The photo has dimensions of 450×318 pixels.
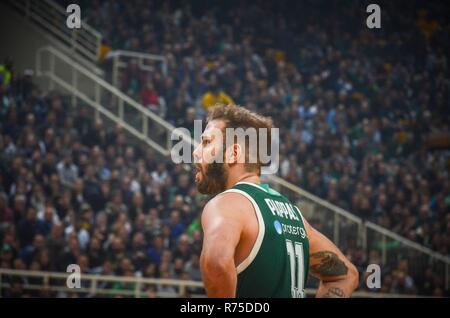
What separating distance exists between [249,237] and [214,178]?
18.7 inches

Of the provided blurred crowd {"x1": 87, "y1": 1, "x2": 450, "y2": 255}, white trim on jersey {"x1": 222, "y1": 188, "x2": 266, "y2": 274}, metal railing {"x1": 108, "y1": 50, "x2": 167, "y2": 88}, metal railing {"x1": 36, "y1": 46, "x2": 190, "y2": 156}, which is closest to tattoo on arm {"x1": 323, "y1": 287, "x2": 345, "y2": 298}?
white trim on jersey {"x1": 222, "y1": 188, "x2": 266, "y2": 274}

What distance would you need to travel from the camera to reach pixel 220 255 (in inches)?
131

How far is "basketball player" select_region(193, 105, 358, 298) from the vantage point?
11.1 feet

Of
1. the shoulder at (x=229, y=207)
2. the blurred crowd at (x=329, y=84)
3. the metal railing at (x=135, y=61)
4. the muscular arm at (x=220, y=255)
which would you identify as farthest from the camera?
the metal railing at (x=135, y=61)

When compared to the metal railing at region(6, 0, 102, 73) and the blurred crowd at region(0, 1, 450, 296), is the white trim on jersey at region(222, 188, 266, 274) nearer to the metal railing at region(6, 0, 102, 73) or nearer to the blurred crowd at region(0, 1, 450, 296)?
the blurred crowd at region(0, 1, 450, 296)

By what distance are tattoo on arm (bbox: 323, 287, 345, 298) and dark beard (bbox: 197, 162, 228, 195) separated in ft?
2.76

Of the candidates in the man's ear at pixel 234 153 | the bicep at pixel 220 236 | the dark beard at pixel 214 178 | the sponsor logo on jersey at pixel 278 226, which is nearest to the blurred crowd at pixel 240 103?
the dark beard at pixel 214 178

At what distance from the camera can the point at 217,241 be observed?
3357 mm

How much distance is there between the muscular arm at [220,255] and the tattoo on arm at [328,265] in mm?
869

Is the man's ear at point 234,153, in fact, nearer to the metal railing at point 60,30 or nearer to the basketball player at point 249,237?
the basketball player at point 249,237

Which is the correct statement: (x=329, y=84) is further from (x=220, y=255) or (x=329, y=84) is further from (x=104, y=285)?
(x=220, y=255)

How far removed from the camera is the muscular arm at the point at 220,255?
10.9 ft

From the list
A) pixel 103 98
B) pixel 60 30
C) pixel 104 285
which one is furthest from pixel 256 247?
pixel 60 30
